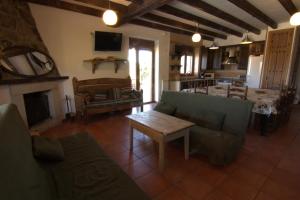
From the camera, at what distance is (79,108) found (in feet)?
12.5

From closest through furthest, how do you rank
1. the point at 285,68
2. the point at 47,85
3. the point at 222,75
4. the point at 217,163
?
the point at 217,163 < the point at 47,85 < the point at 285,68 < the point at 222,75

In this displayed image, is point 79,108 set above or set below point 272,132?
above

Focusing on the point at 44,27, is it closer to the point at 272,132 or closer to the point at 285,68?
the point at 272,132

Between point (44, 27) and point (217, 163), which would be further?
point (44, 27)

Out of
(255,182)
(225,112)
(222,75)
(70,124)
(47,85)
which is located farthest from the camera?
(222,75)

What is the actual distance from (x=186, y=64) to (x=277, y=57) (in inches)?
119

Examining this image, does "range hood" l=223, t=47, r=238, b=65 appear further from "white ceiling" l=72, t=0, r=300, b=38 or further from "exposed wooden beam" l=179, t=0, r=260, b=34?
"white ceiling" l=72, t=0, r=300, b=38

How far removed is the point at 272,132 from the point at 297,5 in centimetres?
299

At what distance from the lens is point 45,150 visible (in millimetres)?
1429

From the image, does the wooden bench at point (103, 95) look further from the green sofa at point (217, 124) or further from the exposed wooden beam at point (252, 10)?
the exposed wooden beam at point (252, 10)

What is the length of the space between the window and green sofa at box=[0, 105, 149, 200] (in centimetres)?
551

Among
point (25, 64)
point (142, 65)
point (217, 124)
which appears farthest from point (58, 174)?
point (142, 65)

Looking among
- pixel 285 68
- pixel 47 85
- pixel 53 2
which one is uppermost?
pixel 53 2

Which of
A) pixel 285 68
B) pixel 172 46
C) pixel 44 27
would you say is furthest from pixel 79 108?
pixel 285 68
